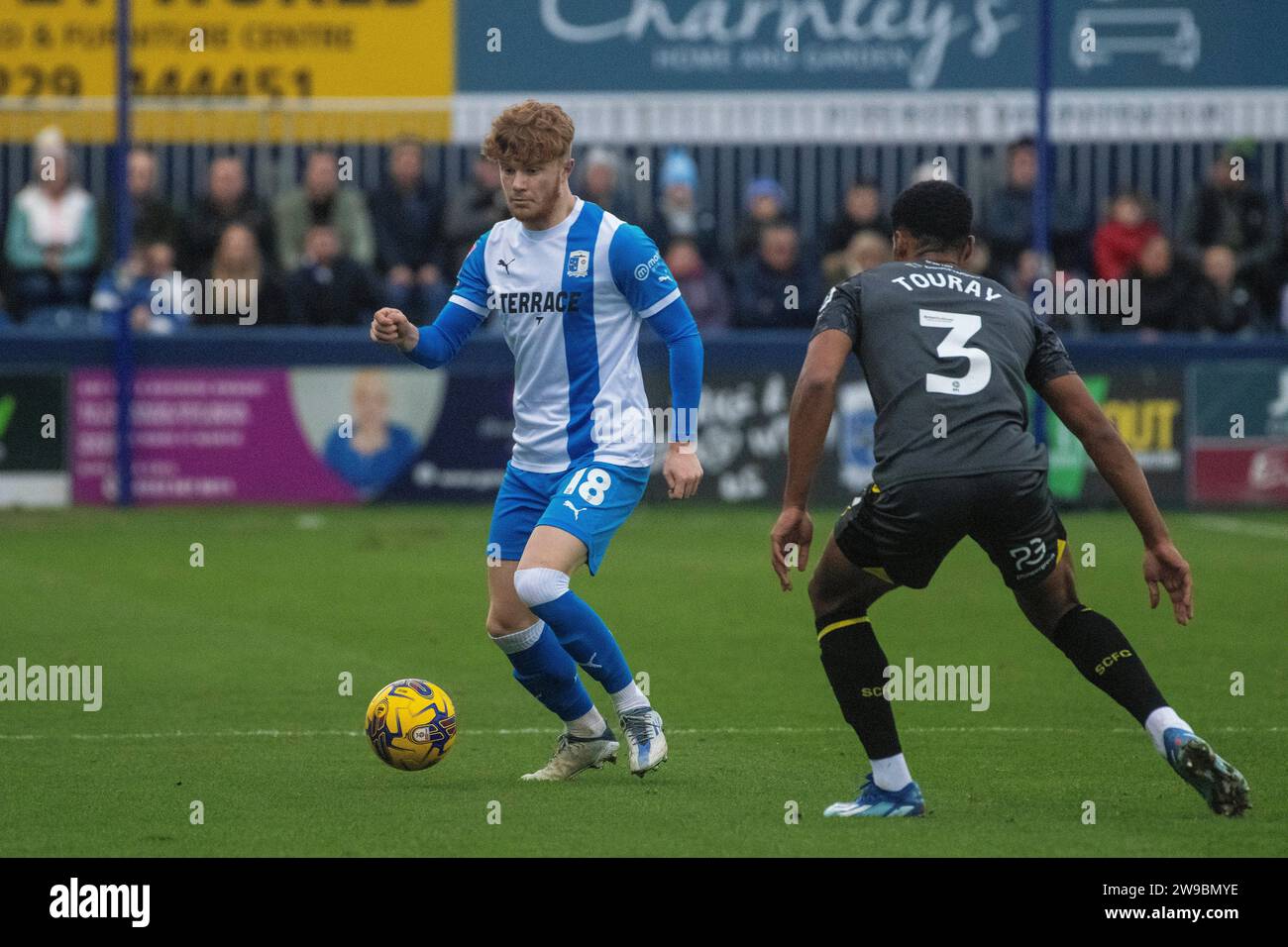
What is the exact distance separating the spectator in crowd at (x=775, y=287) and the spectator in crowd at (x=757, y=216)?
256 mm

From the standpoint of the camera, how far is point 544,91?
21609mm

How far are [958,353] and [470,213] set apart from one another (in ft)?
40.8

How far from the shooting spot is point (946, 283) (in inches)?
262

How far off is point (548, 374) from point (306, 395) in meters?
10.5

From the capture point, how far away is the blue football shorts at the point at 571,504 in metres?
7.34

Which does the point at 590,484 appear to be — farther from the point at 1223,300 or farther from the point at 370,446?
the point at 1223,300

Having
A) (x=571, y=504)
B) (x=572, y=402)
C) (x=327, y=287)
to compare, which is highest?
(x=327, y=287)

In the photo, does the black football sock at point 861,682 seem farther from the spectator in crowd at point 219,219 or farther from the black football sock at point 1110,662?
the spectator in crowd at point 219,219

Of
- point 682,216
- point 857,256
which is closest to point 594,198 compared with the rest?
point 682,216

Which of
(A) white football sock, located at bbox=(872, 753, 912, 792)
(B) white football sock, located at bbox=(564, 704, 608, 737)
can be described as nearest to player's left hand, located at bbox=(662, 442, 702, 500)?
(B) white football sock, located at bbox=(564, 704, 608, 737)

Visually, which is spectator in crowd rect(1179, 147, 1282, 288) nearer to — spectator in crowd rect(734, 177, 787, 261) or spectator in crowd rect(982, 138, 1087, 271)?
spectator in crowd rect(982, 138, 1087, 271)
